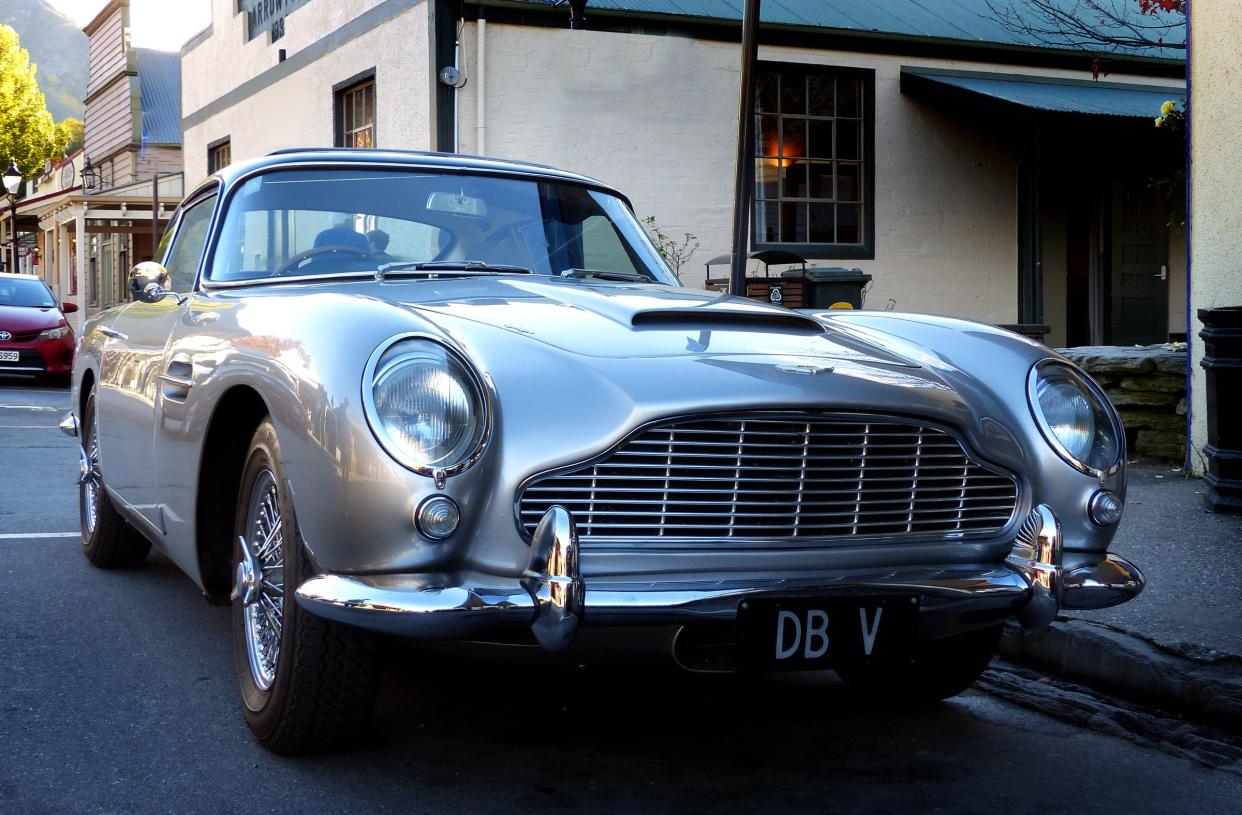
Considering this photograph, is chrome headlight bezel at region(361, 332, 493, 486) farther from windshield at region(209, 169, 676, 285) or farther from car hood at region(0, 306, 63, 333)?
car hood at region(0, 306, 63, 333)

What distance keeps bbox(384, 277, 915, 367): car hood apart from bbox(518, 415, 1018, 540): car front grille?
0.26 metres

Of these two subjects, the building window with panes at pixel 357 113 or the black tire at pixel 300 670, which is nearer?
the black tire at pixel 300 670

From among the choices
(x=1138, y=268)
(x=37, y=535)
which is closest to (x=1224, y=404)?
(x=37, y=535)

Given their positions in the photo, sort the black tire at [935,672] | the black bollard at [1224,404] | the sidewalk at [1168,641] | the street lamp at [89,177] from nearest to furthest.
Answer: the black tire at [935,672]
the sidewalk at [1168,641]
the black bollard at [1224,404]
the street lamp at [89,177]

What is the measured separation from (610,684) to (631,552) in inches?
50.3

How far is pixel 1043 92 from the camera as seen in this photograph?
13.6 meters

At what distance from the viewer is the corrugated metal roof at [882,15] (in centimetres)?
1276

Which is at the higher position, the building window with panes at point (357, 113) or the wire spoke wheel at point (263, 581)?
the building window with panes at point (357, 113)

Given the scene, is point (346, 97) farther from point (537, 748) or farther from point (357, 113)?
point (537, 748)

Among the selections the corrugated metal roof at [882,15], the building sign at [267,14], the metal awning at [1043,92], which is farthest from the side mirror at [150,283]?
the building sign at [267,14]

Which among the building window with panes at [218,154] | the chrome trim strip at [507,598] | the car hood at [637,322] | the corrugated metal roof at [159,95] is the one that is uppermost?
the corrugated metal roof at [159,95]

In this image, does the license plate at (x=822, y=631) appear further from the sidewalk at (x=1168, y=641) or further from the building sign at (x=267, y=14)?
the building sign at (x=267, y=14)

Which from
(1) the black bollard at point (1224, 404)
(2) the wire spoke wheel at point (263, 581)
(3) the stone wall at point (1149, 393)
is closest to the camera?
(2) the wire spoke wheel at point (263, 581)

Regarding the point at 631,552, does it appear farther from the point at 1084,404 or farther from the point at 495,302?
the point at 1084,404
